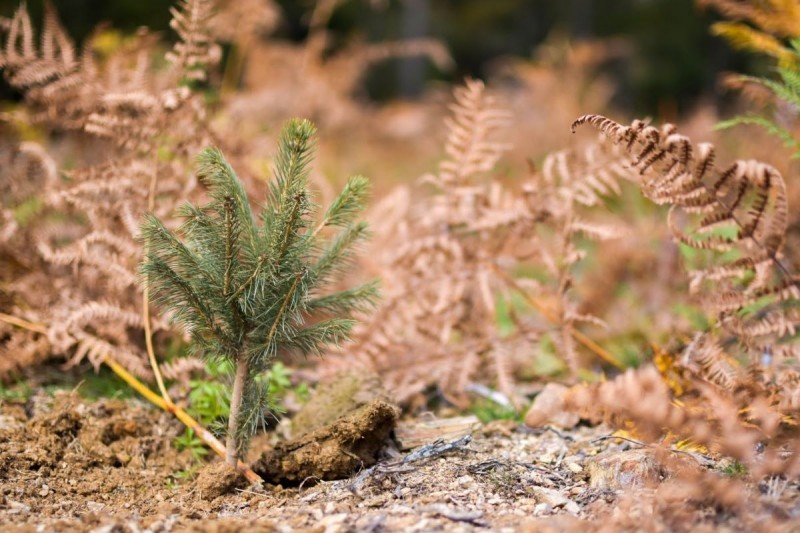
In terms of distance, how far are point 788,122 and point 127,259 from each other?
3.09 m

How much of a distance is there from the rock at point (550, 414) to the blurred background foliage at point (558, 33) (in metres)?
10.7

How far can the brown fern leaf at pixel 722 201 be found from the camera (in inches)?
64.6

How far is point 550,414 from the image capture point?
7.37 feet

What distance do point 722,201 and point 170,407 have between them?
1.81 meters

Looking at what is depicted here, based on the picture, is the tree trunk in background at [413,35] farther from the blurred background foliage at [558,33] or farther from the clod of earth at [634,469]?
the clod of earth at [634,469]

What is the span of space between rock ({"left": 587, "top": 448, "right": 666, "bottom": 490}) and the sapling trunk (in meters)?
0.98

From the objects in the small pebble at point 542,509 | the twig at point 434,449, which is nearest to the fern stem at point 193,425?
the twig at point 434,449

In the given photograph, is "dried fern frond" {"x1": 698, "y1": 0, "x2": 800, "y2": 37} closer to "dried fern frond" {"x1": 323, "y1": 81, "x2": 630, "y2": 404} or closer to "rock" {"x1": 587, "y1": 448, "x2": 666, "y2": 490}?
"dried fern frond" {"x1": 323, "y1": 81, "x2": 630, "y2": 404}

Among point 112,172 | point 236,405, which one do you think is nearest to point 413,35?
point 112,172

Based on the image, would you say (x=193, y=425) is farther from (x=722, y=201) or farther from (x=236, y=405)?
(x=722, y=201)

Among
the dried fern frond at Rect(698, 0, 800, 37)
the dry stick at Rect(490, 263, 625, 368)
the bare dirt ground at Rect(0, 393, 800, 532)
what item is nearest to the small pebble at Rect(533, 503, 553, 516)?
the bare dirt ground at Rect(0, 393, 800, 532)

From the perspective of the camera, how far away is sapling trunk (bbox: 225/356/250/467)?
1.72 m

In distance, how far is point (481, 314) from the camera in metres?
2.73

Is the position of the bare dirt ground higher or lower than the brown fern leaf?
lower
